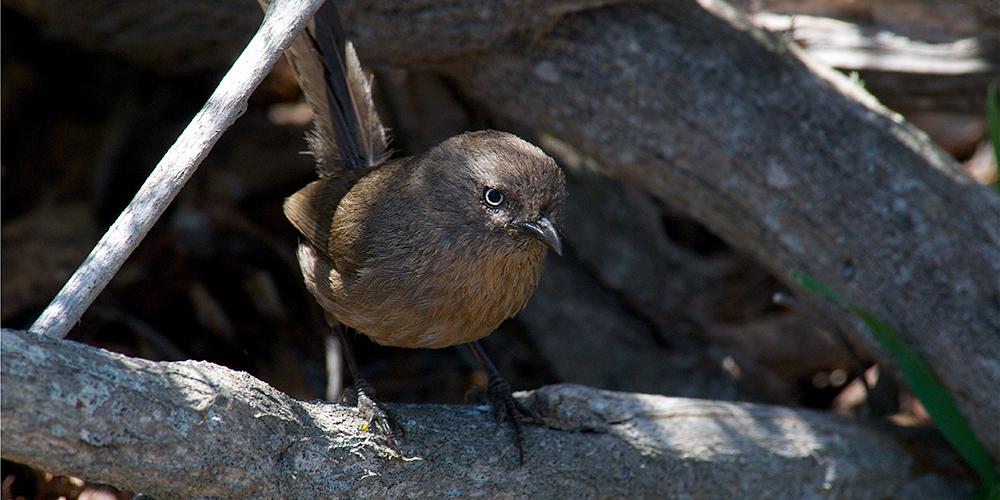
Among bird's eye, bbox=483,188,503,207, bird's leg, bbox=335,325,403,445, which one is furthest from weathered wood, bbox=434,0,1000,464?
bird's leg, bbox=335,325,403,445

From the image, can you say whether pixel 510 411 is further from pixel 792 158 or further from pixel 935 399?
pixel 935 399

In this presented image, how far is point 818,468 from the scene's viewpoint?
12.3 feet

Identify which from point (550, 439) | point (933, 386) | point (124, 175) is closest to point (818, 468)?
point (933, 386)

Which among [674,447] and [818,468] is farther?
[818,468]

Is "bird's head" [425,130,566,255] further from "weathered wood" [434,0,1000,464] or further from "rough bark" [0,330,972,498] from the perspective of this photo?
"weathered wood" [434,0,1000,464]

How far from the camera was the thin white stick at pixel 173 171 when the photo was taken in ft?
8.02

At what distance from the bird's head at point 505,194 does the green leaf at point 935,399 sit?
1.11 metres

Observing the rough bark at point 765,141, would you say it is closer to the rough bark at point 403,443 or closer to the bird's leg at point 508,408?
the rough bark at point 403,443

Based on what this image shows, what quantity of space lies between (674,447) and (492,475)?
76 cm

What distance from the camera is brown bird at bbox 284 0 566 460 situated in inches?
124

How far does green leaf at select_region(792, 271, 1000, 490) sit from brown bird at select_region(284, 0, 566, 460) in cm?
115

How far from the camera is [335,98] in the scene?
377cm

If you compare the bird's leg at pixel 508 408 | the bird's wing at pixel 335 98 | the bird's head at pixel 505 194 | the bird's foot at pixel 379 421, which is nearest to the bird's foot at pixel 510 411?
the bird's leg at pixel 508 408

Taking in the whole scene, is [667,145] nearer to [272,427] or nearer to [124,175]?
[272,427]
